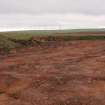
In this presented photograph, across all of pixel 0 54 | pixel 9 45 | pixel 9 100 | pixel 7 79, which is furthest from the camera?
pixel 9 45

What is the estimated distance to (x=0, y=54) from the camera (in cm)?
4756

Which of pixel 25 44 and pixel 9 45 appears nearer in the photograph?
pixel 9 45

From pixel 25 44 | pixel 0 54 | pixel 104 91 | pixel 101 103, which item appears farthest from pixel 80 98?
pixel 25 44

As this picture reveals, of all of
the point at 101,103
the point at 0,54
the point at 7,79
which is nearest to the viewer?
the point at 101,103

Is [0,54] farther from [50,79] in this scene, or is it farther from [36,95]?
[36,95]

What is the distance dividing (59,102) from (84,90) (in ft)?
10.2

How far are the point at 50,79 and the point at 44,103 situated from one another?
18.5ft

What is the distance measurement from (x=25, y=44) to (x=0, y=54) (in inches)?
625

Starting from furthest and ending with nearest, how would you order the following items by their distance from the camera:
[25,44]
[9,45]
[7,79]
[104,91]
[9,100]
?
[25,44]
[9,45]
[7,79]
[104,91]
[9,100]

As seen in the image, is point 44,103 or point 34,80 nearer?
point 44,103

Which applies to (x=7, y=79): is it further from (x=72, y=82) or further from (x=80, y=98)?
(x=80, y=98)

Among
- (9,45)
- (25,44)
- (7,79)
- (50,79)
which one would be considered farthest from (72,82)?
(25,44)

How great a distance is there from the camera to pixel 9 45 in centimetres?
5559

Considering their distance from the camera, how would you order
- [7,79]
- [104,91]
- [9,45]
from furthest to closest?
[9,45] → [7,79] → [104,91]
